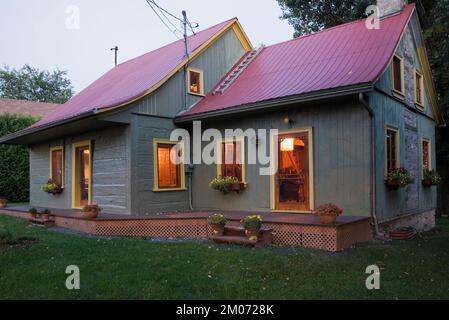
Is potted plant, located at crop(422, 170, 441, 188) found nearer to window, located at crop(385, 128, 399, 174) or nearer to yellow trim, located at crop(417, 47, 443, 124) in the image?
window, located at crop(385, 128, 399, 174)

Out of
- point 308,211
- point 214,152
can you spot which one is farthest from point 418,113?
point 214,152

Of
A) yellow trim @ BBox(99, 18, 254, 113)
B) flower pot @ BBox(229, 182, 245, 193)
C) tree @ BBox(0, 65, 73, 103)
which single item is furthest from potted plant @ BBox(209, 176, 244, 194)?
tree @ BBox(0, 65, 73, 103)

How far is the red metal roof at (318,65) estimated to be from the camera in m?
8.05

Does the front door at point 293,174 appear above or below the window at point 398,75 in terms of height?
below

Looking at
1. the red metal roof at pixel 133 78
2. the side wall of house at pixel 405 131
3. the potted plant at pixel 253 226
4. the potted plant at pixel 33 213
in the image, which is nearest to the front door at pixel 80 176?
the red metal roof at pixel 133 78

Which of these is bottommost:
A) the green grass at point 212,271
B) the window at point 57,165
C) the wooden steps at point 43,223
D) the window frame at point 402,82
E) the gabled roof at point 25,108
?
the green grass at point 212,271

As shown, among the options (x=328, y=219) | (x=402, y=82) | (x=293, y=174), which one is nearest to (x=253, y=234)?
(x=328, y=219)

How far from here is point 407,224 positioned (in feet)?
30.8

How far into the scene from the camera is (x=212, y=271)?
522cm

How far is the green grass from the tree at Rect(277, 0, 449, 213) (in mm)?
8274

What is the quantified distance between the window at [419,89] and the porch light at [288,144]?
4518mm

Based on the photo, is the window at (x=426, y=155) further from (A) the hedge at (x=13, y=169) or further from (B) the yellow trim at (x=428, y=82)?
(A) the hedge at (x=13, y=169)

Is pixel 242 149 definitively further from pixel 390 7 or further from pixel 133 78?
pixel 390 7

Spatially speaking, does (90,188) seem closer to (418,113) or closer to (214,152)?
(214,152)
